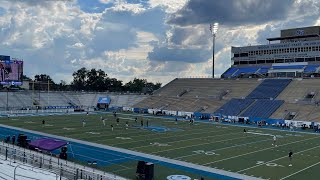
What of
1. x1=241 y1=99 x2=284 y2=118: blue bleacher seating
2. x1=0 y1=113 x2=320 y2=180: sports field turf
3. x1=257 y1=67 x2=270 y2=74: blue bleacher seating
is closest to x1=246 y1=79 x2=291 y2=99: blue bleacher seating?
x1=241 y1=99 x2=284 y2=118: blue bleacher seating

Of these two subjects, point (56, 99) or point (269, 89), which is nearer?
point (269, 89)

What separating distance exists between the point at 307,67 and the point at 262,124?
97.5 feet

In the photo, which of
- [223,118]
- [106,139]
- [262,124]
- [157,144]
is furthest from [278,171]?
[223,118]

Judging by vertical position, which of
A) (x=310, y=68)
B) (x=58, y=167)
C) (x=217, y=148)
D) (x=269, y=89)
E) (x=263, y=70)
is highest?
(x=263, y=70)

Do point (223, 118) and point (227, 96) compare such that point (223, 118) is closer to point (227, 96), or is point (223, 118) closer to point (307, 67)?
point (227, 96)

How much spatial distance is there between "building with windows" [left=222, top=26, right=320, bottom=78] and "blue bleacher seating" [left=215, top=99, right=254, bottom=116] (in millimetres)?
17740

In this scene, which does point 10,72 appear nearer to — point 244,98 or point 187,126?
point 187,126

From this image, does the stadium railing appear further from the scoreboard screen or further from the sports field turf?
the scoreboard screen

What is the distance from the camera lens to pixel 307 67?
75.5m

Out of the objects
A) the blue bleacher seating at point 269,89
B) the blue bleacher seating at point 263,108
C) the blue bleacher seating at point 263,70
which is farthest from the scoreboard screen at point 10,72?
the blue bleacher seating at point 263,70

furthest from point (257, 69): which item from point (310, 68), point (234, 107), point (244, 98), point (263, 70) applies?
point (234, 107)

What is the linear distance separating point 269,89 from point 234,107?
959cm

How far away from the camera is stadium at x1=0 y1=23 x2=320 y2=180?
2144 cm

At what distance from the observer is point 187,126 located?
46500 mm
